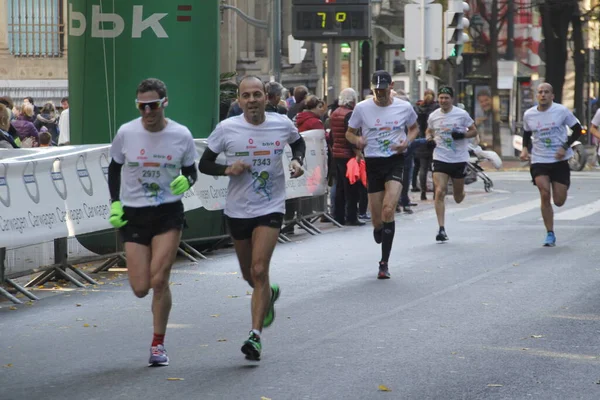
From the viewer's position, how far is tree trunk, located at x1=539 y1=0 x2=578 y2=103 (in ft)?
133

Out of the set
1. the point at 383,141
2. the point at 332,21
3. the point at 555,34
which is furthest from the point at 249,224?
the point at 555,34

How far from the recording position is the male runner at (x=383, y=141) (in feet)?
43.9

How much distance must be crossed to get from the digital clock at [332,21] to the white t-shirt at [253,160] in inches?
474

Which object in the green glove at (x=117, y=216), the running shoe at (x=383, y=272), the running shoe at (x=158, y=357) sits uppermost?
the green glove at (x=117, y=216)

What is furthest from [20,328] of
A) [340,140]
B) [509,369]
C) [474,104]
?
[474,104]

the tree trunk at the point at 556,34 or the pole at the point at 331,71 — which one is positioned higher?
the tree trunk at the point at 556,34

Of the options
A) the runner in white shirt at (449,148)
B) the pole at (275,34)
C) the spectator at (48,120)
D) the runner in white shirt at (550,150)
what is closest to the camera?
the runner in white shirt at (550,150)

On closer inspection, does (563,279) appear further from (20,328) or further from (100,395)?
(100,395)

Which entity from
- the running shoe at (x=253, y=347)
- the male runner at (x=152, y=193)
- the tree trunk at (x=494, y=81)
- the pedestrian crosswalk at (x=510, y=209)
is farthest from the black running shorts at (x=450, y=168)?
the tree trunk at (x=494, y=81)

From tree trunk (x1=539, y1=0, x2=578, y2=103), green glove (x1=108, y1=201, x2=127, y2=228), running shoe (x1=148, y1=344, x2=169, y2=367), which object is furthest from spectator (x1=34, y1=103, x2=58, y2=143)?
running shoe (x1=148, y1=344, x2=169, y2=367)

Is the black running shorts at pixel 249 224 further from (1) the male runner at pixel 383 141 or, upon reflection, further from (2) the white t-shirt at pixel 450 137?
(2) the white t-shirt at pixel 450 137

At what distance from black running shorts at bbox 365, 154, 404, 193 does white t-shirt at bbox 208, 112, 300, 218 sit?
4.52 meters

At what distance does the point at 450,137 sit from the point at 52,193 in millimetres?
6096

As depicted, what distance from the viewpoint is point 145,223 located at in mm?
8648
